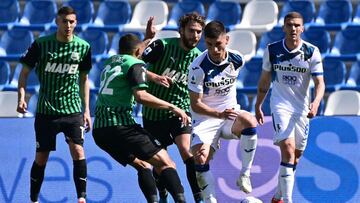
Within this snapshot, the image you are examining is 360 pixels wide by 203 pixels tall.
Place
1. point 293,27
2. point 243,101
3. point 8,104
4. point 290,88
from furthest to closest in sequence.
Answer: point 8,104 < point 243,101 < point 290,88 < point 293,27

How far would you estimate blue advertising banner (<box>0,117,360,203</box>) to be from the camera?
12.0 metres

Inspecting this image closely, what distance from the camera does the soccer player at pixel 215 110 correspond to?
400 inches

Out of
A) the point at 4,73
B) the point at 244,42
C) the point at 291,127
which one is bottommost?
the point at 4,73

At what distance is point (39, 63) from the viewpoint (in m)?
10.7

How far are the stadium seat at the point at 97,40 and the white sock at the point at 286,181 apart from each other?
4.97 metres

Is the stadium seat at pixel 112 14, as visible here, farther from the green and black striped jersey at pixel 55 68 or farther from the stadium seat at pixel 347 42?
the green and black striped jersey at pixel 55 68

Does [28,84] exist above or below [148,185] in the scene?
below

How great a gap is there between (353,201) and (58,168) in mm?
3441

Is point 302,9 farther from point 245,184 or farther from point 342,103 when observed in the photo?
point 245,184

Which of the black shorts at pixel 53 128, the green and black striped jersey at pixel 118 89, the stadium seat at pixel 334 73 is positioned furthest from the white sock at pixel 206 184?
the stadium seat at pixel 334 73

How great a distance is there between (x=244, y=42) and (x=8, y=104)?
341cm

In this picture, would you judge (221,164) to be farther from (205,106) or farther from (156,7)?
(156,7)

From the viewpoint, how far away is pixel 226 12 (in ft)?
50.6

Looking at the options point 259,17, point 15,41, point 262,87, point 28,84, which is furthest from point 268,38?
point 262,87
